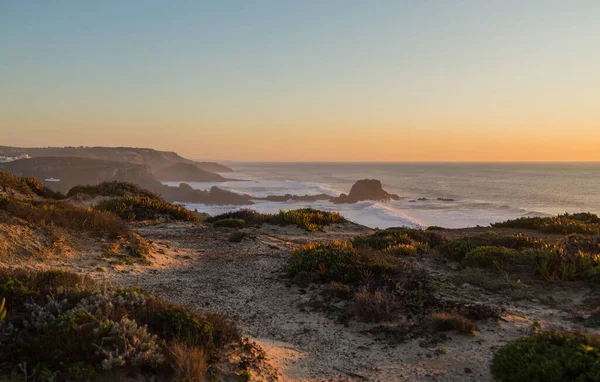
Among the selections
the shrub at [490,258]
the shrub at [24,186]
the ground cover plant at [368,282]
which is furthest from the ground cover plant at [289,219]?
the shrub at [490,258]

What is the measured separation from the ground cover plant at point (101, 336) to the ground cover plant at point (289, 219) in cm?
1306

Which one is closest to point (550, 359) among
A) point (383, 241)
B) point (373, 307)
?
point (373, 307)

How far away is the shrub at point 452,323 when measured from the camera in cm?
579

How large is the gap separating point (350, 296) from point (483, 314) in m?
2.48

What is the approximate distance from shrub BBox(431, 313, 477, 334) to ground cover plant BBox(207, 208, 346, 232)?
1249 centimetres

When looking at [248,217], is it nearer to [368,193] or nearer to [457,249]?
[457,249]

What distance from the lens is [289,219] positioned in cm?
1944

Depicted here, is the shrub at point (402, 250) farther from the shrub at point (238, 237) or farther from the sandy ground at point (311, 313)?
the shrub at point (238, 237)

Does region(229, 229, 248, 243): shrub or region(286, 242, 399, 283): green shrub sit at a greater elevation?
region(286, 242, 399, 283): green shrub

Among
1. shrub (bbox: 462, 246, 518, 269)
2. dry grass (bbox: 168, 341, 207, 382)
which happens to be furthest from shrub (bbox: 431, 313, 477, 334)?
shrub (bbox: 462, 246, 518, 269)

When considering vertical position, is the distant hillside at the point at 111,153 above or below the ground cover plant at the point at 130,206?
above

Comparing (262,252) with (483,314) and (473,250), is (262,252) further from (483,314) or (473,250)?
(483,314)

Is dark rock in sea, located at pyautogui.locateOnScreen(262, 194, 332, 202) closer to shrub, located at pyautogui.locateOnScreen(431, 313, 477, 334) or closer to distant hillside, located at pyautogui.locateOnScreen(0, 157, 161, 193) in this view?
distant hillside, located at pyautogui.locateOnScreen(0, 157, 161, 193)

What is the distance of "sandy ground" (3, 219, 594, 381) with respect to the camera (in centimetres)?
487
